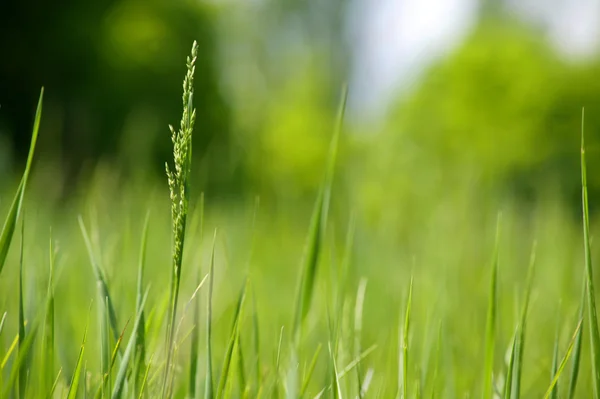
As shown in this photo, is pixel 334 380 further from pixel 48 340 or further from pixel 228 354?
pixel 48 340

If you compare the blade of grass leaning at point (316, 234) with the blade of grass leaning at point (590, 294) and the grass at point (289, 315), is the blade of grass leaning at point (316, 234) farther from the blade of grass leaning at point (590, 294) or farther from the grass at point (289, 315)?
the blade of grass leaning at point (590, 294)

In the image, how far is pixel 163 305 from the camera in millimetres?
484

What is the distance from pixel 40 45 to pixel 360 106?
14.6 ft

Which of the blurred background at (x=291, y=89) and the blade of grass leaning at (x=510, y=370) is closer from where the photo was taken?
the blade of grass leaning at (x=510, y=370)

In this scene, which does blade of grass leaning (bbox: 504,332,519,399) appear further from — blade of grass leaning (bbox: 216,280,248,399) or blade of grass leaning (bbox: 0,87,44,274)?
blade of grass leaning (bbox: 0,87,44,274)

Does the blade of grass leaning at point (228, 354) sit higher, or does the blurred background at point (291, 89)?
the blurred background at point (291, 89)

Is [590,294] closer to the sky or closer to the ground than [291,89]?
closer to the ground

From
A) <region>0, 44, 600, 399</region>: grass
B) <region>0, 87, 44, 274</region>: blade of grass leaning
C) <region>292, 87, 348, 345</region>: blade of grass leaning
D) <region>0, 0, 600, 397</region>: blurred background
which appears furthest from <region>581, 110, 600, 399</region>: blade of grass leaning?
<region>0, 0, 600, 397</region>: blurred background

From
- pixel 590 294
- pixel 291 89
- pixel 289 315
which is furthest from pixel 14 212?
pixel 291 89

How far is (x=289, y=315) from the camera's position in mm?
927

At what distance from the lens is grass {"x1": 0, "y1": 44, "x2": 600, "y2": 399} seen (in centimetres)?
35

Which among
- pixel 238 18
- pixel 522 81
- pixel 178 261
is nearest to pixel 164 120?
pixel 238 18

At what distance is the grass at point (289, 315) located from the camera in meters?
0.35

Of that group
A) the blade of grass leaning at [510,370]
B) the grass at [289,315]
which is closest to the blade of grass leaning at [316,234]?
the grass at [289,315]
